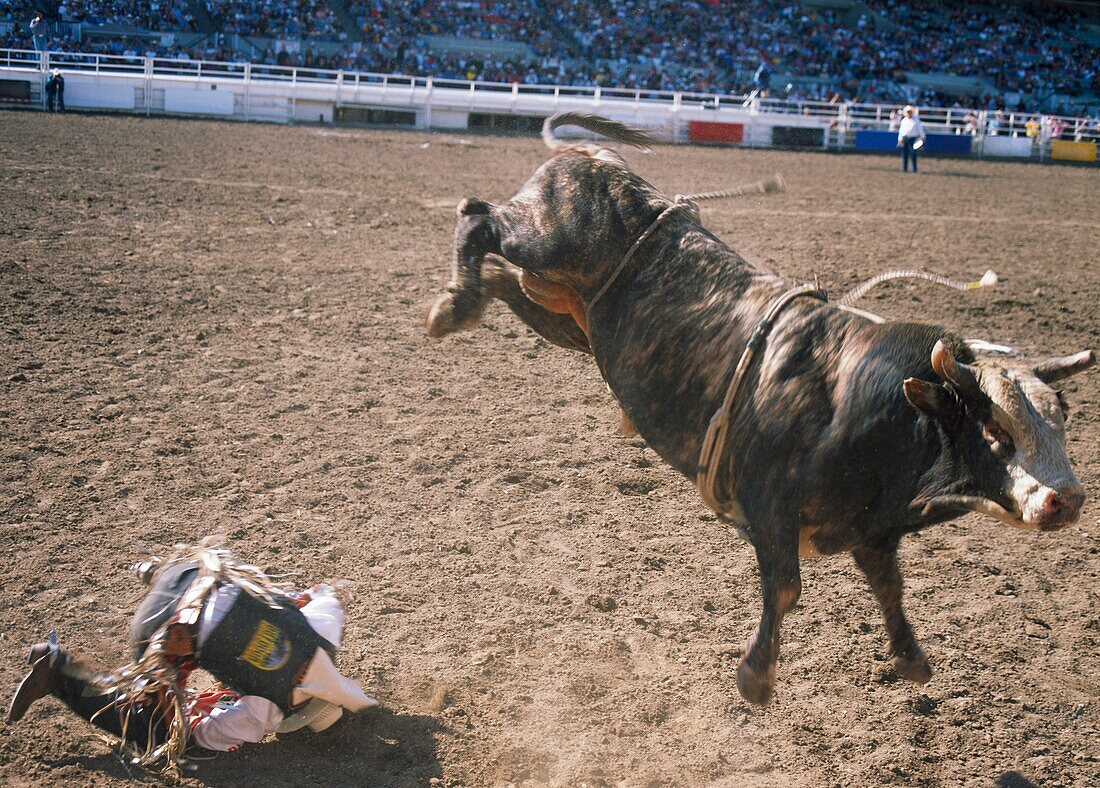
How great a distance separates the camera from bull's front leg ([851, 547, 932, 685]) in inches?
125

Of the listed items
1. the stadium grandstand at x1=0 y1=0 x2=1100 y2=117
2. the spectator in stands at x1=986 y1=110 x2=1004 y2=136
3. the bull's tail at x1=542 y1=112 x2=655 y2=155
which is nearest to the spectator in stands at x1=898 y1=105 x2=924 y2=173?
the spectator in stands at x1=986 y1=110 x2=1004 y2=136

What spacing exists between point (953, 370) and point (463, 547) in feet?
8.99

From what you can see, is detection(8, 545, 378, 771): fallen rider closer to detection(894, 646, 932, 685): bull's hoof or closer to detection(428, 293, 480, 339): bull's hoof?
detection(428, 293, 480, 339): bull's hoof

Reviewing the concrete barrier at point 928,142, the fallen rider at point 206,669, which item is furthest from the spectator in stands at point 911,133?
the fallen rider at point 206,669

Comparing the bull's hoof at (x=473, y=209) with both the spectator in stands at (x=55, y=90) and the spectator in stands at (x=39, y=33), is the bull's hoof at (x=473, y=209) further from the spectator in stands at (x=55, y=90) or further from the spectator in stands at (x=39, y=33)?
the spectator in stands at (x=39, y=33)

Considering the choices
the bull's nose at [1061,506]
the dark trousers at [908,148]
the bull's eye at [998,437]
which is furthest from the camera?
the dark trousers at [908,148]

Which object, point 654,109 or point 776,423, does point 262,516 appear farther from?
point 654,109

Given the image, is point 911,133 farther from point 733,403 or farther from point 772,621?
point 772,621

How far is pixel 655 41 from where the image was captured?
39.6 m

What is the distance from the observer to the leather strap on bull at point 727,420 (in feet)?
9.84

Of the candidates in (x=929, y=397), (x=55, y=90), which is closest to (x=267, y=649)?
(x=929, y=397)

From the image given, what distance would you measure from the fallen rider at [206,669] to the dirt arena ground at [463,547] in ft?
0.42

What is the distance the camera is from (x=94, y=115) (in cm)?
2167

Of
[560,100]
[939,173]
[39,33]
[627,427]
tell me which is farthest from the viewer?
[39,33]
